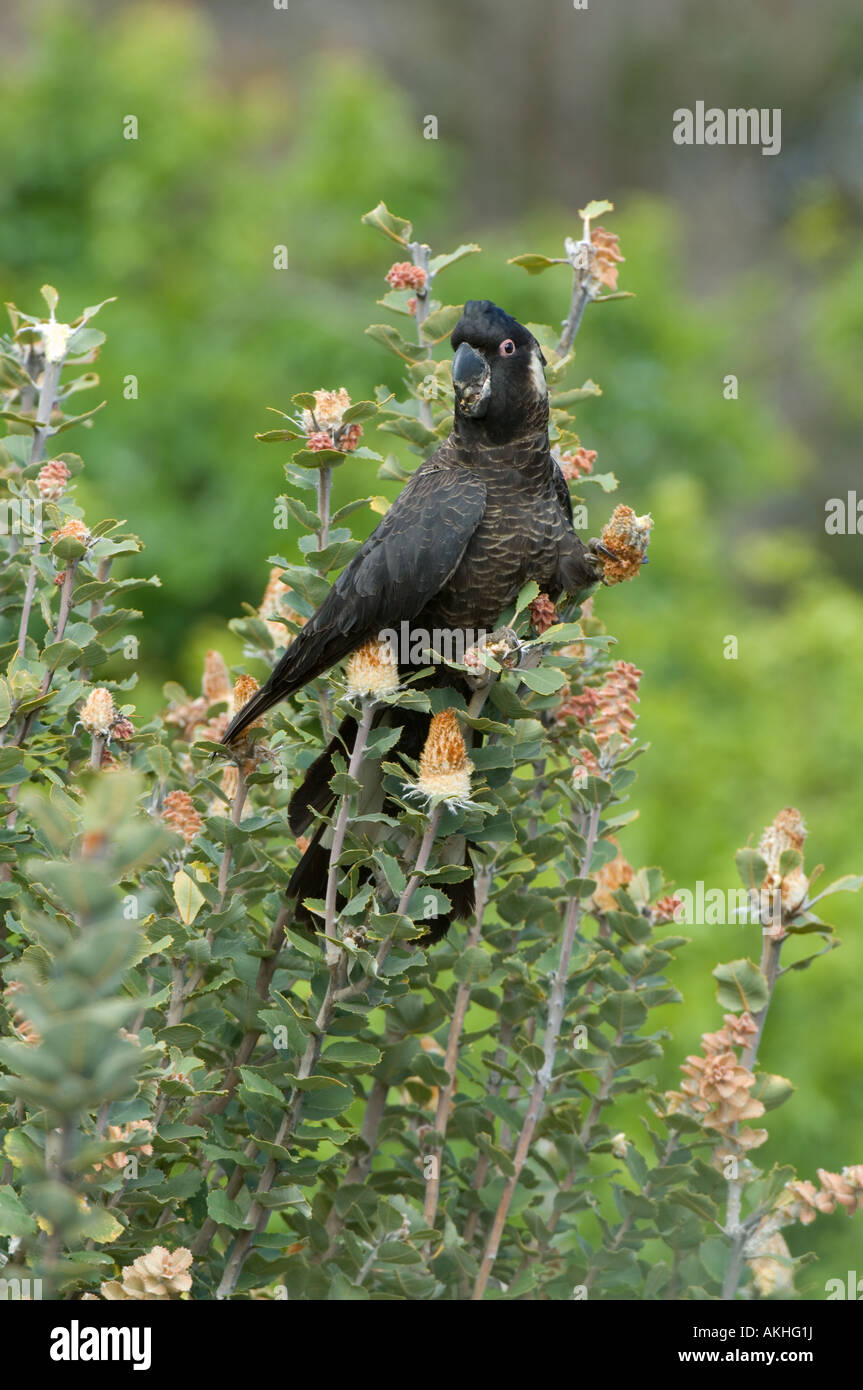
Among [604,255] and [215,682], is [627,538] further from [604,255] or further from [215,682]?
[215,682]

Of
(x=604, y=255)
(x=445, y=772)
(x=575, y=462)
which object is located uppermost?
(x=604, y=255)

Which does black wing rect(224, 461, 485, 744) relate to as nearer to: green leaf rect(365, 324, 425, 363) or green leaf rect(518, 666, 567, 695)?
green leaf rect(365, 324, 425, 363)

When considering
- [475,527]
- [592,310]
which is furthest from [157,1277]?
[592,310]

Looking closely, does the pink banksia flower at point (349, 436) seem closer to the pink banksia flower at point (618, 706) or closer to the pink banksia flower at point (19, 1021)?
the pink banksia flower at point (618, 706)

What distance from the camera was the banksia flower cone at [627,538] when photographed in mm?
1663

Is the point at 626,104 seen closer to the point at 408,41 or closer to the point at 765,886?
the point at 408,41

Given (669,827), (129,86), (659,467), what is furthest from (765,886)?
(129,86)

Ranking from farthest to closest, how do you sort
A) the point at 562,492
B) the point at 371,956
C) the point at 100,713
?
the point at 562,492
the point at 100,713
the point at 371,956

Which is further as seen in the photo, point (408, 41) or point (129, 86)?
point (408, 41)

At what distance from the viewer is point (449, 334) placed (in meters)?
1.86

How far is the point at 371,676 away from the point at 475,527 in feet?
1.76

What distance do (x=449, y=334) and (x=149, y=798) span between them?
0.75m

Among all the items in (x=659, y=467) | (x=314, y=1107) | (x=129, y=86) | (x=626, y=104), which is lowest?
(x=314, y=1107)

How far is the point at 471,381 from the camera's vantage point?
1830 mm
